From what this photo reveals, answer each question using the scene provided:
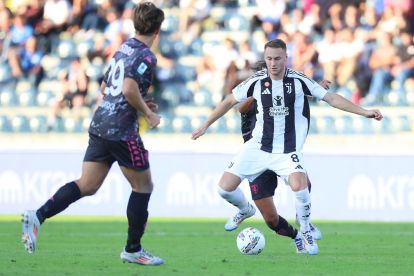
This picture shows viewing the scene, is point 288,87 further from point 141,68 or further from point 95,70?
point 95,70

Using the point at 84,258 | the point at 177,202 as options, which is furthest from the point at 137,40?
the point at 177,202

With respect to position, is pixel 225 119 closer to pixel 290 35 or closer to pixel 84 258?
pixel 290 35

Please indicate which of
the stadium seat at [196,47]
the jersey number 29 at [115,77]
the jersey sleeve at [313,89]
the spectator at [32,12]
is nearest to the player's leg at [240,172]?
the jersey sleeve at [313,89]

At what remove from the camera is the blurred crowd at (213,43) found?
1780 cm

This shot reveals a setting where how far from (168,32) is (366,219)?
20.3 feet

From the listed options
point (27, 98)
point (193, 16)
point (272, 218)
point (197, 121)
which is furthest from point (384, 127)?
point (272, 218)

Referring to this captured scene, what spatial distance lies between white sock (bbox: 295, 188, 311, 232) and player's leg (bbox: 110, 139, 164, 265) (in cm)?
183

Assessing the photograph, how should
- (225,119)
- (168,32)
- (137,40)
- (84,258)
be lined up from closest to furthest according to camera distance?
(137,40) < (84,258) < (225,119) < (168,32)

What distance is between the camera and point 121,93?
26.1ft

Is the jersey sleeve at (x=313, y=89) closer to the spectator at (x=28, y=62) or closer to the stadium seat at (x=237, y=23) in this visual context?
the stadium seat at (x=237, y=23)

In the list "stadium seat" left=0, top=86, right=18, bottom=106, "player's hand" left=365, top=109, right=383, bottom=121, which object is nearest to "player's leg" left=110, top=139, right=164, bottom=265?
"player's hand" left=365, top=109, right=383, bottom=121

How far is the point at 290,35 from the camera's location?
1845cm

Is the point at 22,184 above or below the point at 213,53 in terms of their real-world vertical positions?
below

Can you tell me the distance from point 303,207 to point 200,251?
111cm
